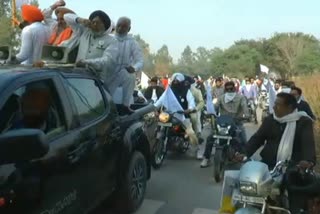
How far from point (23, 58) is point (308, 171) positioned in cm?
374

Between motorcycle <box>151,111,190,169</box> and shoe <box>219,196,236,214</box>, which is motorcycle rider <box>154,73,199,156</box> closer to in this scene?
motorcycle <box>151,111,190,169</box>

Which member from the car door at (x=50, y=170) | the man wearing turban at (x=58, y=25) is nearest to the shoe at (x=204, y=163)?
the man wearing turban at (x=58, y=25)

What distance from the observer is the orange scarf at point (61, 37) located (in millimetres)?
6879

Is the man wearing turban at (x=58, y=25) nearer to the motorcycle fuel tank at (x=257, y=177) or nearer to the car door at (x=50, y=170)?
the car door at (x=50, y=170)

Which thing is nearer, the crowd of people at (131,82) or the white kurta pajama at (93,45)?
the crowd of people at (131,82)

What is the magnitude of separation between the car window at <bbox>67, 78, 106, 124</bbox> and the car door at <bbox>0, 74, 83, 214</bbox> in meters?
0.27

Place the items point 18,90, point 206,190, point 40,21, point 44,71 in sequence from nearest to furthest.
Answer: point 18,90 → point 44,71 → point 40,21 → point 206,190

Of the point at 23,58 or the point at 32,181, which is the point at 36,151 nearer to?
the point at 32,181

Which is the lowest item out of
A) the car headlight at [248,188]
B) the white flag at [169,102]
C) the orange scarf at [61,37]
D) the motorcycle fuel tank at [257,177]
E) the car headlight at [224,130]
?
the car headlight at [224,130]

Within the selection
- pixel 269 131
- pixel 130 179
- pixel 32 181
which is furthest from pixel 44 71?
pixel 269 131

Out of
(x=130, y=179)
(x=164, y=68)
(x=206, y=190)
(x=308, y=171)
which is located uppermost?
(x=308, y=171)

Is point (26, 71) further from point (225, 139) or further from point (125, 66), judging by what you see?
point (225, 139)

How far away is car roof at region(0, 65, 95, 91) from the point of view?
3738 millimetres

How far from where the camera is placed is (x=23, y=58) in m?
6.50
